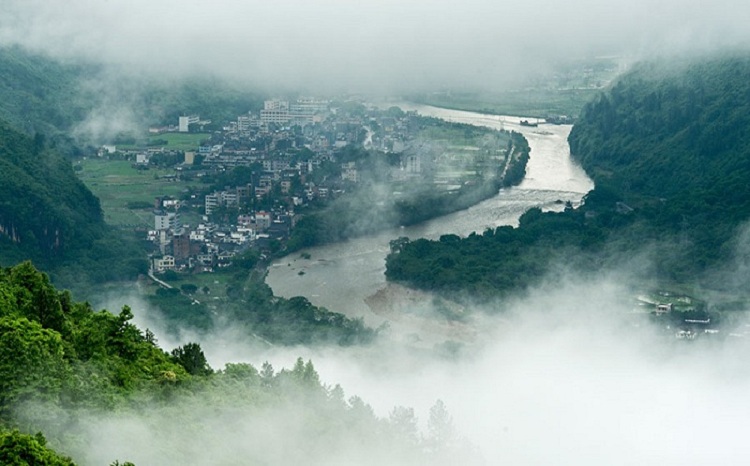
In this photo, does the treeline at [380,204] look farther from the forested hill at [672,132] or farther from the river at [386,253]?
the forested hill at [672,132]

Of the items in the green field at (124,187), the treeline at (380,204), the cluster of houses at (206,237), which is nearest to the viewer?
the cluster of houses at (206,237)

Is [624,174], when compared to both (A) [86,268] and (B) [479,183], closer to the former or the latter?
(B) [479,183]

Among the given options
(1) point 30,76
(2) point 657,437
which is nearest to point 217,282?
(2) point 657,437

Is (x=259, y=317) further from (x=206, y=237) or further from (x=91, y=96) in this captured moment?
(x=91, y=96)

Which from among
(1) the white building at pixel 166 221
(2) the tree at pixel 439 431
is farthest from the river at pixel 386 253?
(2) the tree at pixel 439 431

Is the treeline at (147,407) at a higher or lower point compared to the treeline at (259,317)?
higher
